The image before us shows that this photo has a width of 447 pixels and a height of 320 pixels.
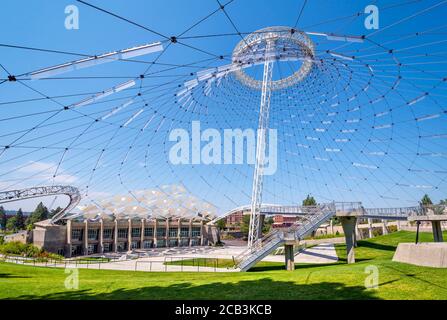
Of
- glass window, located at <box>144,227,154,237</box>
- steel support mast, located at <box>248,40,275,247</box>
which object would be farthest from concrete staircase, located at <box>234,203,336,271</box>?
glass window, located at <box>144,227,154,237</box>

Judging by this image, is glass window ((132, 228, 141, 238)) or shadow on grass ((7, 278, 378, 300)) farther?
glass window ((132, 228, 141, 238))

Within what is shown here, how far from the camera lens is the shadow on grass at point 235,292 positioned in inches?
509

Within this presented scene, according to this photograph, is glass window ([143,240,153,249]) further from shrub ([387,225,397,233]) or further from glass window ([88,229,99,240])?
shrub ([387,225,397,233])

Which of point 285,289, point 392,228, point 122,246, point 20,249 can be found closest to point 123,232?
point 122,246

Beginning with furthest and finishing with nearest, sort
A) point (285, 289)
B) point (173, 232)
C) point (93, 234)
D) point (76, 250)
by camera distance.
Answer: point (173, 232) → point (93, 234) → point (76, 250) → point (285, 289)

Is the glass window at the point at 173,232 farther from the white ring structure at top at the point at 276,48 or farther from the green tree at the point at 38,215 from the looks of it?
the green tree at the point at 38,215

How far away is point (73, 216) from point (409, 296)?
3315 inches

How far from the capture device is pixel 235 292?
14250mm

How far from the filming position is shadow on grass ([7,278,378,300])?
12.9 m

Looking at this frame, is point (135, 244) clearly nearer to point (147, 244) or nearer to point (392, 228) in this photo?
point (147, 244)

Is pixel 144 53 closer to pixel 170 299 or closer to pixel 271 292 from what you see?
pixel 170 299

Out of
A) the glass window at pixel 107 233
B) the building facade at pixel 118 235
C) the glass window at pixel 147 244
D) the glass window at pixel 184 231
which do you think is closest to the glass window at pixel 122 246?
the building facade at pixel 118 235
